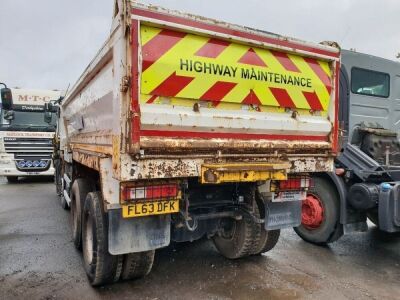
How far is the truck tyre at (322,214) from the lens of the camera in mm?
4625

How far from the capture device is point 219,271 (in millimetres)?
3932

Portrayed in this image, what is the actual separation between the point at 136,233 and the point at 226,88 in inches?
58.5

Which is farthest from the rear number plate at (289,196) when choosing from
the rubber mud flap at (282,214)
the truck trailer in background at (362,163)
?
the truck trailer in background at (362,163)

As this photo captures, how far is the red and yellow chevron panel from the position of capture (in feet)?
9.32

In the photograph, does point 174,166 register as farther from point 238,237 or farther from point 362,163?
point 362,163

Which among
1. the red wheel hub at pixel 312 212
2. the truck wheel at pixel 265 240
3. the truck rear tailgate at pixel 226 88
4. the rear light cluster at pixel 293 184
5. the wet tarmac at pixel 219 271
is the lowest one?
the wet tarmac at pixel 219 271

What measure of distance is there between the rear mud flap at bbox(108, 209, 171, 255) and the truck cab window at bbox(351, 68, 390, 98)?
3.41m

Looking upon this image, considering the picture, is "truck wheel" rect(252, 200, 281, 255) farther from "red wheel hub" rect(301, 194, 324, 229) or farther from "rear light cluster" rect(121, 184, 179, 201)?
"rear light cluster" rect(121, 184, 179, 201)

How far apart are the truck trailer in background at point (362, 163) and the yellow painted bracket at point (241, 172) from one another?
1.18m

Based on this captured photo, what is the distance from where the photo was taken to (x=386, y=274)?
3984 mm

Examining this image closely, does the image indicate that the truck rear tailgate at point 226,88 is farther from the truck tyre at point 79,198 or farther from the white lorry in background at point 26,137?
the white lorry in background at point 26,137

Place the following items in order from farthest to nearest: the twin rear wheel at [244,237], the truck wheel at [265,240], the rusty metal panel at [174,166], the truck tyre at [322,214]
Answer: the truck tyre at [322,214]
the truck wheel at [265,240]
the twin rear wheel at [244,237]
the rusty metal panel at [174,166]

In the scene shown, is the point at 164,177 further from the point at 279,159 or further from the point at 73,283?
the point at 73,283

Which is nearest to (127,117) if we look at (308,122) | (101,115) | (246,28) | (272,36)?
(101,115)
